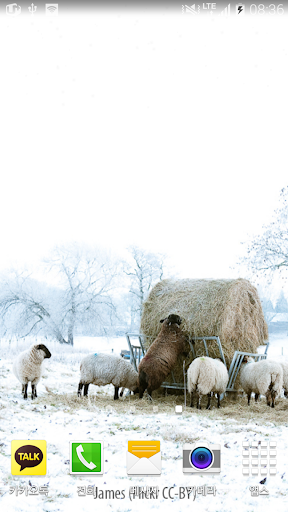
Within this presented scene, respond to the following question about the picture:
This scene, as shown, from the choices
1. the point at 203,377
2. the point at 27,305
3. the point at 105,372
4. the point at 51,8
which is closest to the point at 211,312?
the point at 203,377

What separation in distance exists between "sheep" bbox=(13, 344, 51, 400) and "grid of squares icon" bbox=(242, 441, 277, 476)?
4.56 metres

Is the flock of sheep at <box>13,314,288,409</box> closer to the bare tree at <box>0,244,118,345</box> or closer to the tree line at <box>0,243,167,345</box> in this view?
the tree line at <box>0,243,167,345</box>

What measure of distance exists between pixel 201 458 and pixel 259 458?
10.8 inches

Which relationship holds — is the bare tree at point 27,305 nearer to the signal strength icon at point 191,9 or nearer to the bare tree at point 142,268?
the bare tree at point 142,268

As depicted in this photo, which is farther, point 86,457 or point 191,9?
point 191,9

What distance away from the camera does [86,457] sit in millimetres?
1926

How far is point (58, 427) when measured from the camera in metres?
2.79

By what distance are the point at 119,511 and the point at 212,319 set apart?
470 centimetres

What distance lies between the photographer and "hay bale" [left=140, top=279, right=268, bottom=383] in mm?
6363

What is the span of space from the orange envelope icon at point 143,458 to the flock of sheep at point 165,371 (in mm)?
3731

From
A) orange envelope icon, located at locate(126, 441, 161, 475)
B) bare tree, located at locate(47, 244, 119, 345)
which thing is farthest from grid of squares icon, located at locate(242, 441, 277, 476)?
bare tree, located at locate(47, 244, 119, 345)

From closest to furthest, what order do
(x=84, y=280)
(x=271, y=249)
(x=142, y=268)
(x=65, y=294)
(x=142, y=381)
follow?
(x=142, y=381)
(x=271, y=249)
(x=65, y=294)
(x=84, y=280)
(x=142, y=268)

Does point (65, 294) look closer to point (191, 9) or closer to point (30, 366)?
point (30, 366)

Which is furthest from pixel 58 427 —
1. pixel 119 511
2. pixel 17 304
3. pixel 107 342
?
pixel 17 304
